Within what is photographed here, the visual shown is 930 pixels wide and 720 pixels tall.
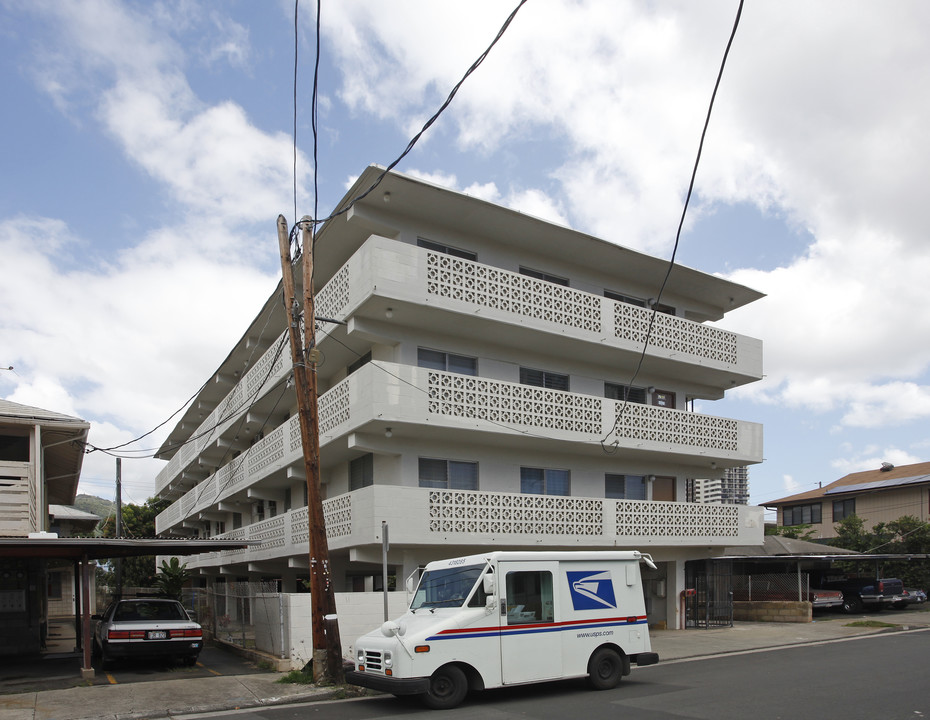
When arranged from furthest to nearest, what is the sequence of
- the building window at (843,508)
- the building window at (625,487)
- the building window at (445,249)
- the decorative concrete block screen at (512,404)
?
1. the building window at (843,508)
2. the building window at (625,487)
3. the building window at (445,249)
4. the decorative concrete block screen at (512,404)

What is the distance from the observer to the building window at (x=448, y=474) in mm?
19906

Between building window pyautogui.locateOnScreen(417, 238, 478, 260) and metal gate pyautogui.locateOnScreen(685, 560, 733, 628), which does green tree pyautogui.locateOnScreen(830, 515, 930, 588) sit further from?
building window pyautogui.locateOnScreen(417, 238, 478, 260)

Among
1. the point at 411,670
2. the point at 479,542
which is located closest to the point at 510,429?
the point at 479,542

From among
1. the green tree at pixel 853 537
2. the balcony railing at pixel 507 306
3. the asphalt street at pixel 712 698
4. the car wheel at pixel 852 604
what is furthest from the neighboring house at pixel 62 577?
the green tree at pixel 853 537

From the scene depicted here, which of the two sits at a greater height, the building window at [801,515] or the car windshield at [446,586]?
the car windshield at [446,586]

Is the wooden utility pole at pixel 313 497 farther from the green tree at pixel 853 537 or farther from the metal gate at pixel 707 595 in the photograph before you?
the green tree at pixel 853 537

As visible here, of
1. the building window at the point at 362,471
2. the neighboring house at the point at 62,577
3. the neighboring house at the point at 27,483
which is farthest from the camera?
the neighboring house at the point at 62,577

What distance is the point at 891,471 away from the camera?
1969 inches

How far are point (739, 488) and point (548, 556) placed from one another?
97.8 meters

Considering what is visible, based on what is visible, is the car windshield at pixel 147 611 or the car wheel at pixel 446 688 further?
the car windshield at pixel 147 611

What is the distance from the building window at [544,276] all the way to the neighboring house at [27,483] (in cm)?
1191

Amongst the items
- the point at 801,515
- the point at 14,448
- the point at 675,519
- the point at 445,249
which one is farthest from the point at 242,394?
the point at 801,515

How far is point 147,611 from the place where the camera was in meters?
17.6

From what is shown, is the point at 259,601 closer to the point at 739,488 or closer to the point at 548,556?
the point at 548,556
